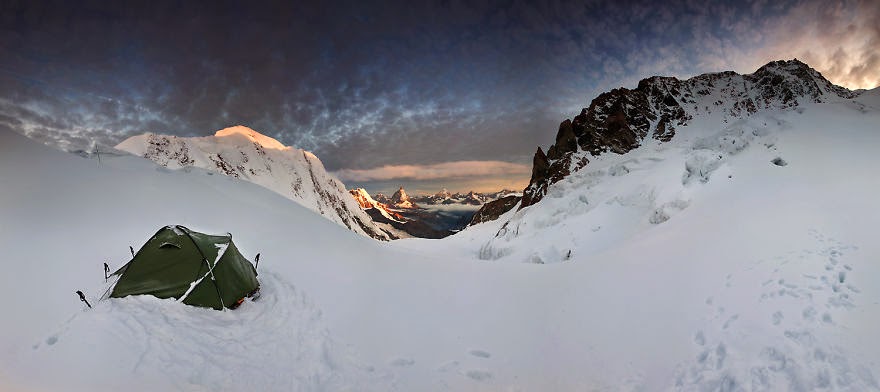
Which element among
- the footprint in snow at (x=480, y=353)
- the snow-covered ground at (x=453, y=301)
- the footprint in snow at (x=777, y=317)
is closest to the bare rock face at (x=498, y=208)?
the snow-covered ground at (x=453, y=301)

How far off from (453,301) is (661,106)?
118466mm

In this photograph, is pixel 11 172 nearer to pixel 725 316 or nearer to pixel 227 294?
pixel 227 294

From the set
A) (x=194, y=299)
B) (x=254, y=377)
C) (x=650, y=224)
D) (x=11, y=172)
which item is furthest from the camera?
(x=650, y=224)

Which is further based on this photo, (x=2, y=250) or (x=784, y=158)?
(x=784, y=158)

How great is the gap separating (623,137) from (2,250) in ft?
332

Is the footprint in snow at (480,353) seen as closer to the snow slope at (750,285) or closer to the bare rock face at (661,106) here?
the snow slope at (750,285)

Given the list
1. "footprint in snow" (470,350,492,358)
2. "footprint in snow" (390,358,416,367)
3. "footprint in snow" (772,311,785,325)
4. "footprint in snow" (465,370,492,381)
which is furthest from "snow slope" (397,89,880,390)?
"footprint in snow" (390,358,416,367)

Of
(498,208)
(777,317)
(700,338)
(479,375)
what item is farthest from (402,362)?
(498,208)

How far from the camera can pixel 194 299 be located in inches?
361

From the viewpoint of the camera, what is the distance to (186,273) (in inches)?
373

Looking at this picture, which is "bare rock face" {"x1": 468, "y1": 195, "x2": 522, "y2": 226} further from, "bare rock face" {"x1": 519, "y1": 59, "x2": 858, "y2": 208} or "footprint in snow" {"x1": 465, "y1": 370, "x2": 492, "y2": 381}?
"footprint in snow" {"x1": 465, "y1": 370, "x2": 492, "y2": 381}

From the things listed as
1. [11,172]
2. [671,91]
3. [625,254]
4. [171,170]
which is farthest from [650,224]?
[671,91]

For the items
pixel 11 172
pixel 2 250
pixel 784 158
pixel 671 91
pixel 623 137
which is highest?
pixel 671 91

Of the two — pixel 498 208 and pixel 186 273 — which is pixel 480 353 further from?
pixel 498 208
